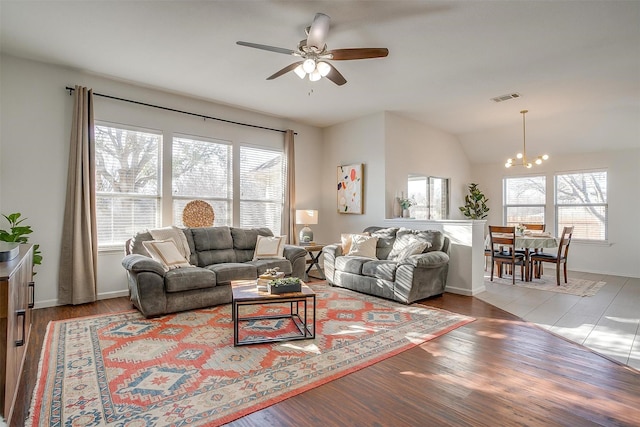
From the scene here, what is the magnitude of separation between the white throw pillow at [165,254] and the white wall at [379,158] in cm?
332

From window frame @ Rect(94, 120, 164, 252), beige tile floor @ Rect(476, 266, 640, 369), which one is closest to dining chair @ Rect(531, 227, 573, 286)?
beige tile floor @ Rect(476, 266, 640, 369)

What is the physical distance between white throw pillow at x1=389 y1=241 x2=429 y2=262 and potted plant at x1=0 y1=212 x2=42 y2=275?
14.7 feet

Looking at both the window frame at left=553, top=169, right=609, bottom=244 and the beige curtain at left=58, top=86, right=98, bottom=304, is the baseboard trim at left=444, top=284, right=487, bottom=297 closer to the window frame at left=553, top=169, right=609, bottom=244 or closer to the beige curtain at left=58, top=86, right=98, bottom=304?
the window frame at left=553, top=169, right=609, bottom=244

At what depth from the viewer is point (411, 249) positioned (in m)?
4.61

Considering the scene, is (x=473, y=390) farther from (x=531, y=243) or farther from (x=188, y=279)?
(x=531, y=243)

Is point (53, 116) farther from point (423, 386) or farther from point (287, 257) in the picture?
point (423, 386)

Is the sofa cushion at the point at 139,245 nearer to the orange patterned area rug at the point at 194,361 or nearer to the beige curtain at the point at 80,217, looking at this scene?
the beige curtain at the point at 80,217

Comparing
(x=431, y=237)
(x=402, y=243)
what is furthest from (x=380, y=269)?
(x=431, y=237)

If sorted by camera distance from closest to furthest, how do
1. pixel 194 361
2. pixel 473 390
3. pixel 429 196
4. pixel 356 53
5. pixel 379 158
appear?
pixel 473 390, pixel 194 361, pixel 356 53, pixel 379 158, pixel 429 196

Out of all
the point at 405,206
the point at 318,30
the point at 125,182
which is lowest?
the point at 405,206

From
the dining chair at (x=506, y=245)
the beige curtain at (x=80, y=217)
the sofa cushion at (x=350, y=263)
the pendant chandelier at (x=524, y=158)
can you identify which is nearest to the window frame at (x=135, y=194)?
the beige curtain at (x=80, y=217)

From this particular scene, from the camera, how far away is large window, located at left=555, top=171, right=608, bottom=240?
6703 mm

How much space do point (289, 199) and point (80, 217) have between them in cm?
328

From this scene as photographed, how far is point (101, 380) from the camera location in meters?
2.30
